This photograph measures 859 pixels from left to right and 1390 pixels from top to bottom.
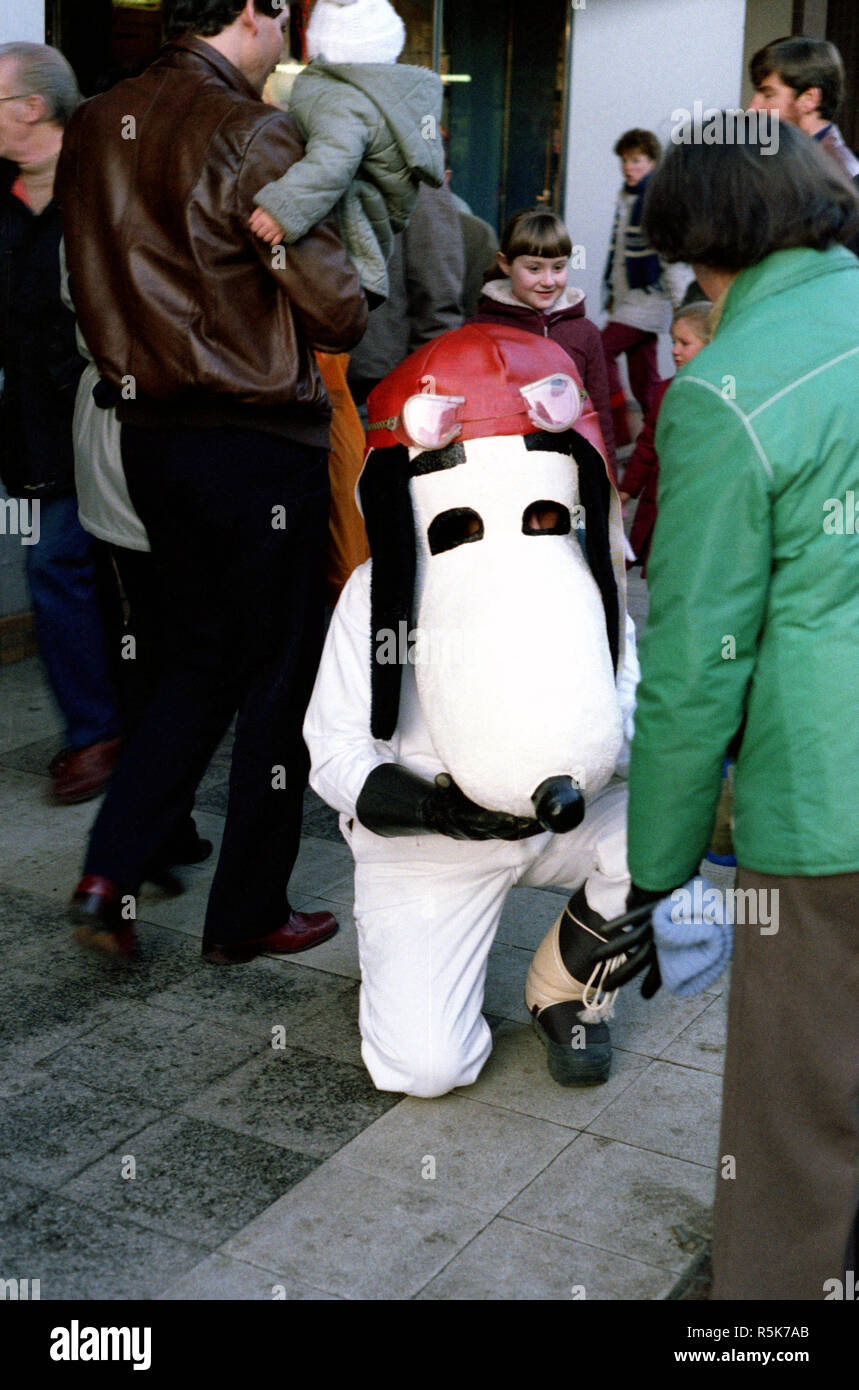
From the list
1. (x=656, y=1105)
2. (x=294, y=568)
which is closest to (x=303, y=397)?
(x=294, y=568)

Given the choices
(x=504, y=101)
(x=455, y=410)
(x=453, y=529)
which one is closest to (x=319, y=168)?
(x=455, y=410)

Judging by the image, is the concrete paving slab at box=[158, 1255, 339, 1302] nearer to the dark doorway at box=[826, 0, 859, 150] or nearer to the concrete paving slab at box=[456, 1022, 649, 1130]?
the concrete paving slab at box=[456, 1022, 649, 1130]

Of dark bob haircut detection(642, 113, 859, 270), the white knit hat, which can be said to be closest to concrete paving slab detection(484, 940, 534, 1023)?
dark bob haircut detection(642, 113, 859, 270)

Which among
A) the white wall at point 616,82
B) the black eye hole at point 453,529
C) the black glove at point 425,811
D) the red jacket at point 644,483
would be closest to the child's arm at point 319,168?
the black eye hole at point 453,529

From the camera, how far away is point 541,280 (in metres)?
6.21

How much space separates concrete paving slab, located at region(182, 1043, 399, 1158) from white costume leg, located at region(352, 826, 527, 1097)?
0.07 meters

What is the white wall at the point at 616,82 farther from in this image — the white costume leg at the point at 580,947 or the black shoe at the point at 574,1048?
the black shoe at the point at 574,1048

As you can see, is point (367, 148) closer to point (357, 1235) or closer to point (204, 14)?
point (204, 14)

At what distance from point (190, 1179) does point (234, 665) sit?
53.7 inches

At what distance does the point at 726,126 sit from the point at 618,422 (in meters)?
7.04

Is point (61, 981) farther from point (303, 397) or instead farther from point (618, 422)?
point (618, 422)

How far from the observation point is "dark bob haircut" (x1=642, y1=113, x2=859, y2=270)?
8.16 feet

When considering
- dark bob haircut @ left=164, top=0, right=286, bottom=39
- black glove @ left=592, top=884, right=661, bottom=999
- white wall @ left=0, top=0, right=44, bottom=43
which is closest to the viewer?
black glove @ left=592, top=884, right=661, bottom=999

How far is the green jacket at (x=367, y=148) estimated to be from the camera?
379 centimetres
